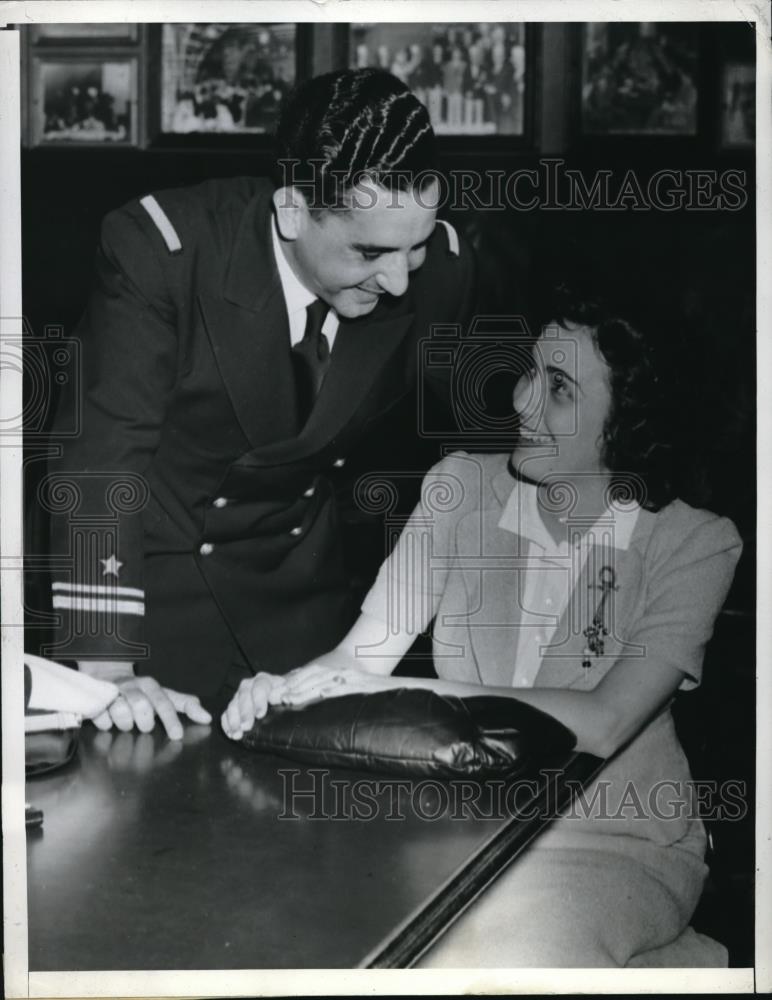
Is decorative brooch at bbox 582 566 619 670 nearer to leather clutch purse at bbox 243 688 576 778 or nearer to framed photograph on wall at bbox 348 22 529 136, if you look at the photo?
leather clutch purse at bbox 243 688 576 778

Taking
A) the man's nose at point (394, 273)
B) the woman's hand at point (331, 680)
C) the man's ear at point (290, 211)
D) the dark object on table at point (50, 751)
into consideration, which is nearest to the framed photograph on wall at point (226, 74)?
the man's ear at point (290, 211)

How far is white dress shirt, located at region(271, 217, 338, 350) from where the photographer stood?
216 cm

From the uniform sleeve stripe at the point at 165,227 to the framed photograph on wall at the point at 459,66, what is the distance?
43 centimetres

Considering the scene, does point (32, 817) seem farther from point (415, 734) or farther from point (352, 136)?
point (352, 136)

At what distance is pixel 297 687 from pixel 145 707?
0.27 metres

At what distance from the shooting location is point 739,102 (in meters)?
2.15

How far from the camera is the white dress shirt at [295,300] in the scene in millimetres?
2156

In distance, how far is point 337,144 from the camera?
2090mm

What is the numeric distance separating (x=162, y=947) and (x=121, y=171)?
1337 mm

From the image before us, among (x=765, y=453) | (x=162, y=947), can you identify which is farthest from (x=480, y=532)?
(x=162, y=947)

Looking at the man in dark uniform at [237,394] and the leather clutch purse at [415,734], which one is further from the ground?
the man in dark uniform at [237,394]

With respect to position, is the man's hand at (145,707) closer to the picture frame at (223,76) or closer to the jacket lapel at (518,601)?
the jacket lapel at (518,601)

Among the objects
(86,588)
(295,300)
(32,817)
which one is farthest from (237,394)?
(32,817)

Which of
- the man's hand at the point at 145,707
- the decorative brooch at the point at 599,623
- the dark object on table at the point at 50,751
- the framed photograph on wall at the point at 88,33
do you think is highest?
the framed photograph on wall at the point at 88,33
